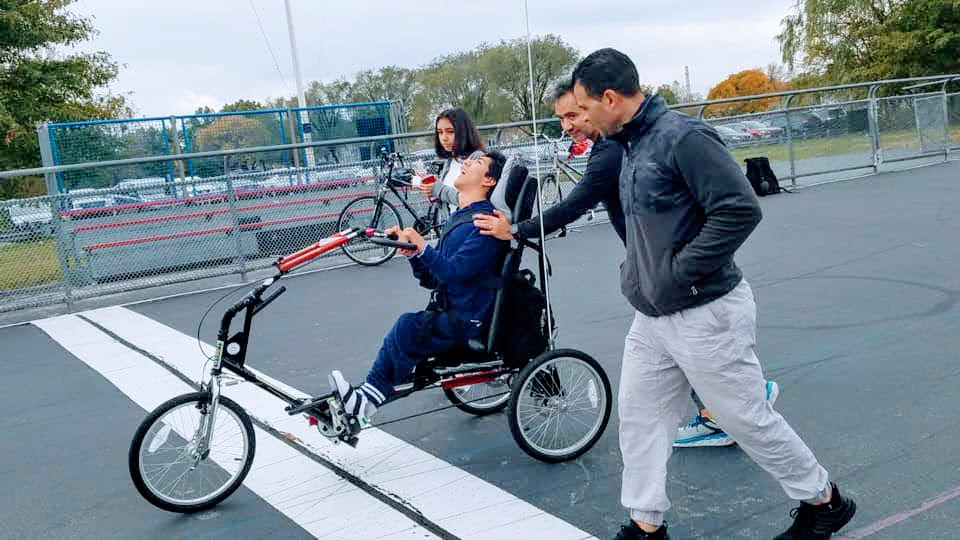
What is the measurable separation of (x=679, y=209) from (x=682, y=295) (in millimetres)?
313

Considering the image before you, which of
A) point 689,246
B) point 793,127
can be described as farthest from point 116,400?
point 793,127

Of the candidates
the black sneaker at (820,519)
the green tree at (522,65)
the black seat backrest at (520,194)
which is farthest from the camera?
the green tree at (522,65)

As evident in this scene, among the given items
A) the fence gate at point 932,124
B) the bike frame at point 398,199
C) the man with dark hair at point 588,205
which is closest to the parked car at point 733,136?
the fence gate at point 932,124

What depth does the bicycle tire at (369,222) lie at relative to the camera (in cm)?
1147

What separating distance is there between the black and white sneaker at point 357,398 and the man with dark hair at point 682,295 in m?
1.46

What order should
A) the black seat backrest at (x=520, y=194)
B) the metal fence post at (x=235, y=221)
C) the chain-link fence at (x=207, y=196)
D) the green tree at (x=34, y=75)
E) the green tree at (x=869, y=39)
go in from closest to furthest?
1. the black seat backrest at (x=520, y=194)
2. the chain-link fence at (x=207, y=196)
3. the metal fence post at (x=235, y=221)
4. the green tree at (x=34, y=75)
5. the green tree at (x=869, y=39)

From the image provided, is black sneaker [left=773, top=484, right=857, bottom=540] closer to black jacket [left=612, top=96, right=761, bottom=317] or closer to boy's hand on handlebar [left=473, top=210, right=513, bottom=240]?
black jacket [left=612, top=96, right=761, bottom=317]

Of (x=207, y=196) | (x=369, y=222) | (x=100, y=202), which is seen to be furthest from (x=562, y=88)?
(x=100, y=202)

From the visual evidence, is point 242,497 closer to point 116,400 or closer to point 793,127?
point 116,400

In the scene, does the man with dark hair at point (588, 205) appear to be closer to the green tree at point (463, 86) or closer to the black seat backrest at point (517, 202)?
the black seat backrest at point (517, 202)

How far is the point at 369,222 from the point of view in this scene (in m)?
11.7

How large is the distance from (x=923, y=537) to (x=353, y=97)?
165 feet

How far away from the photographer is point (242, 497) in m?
4.61

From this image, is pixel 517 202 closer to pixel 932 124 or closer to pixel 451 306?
pixel 451 306
